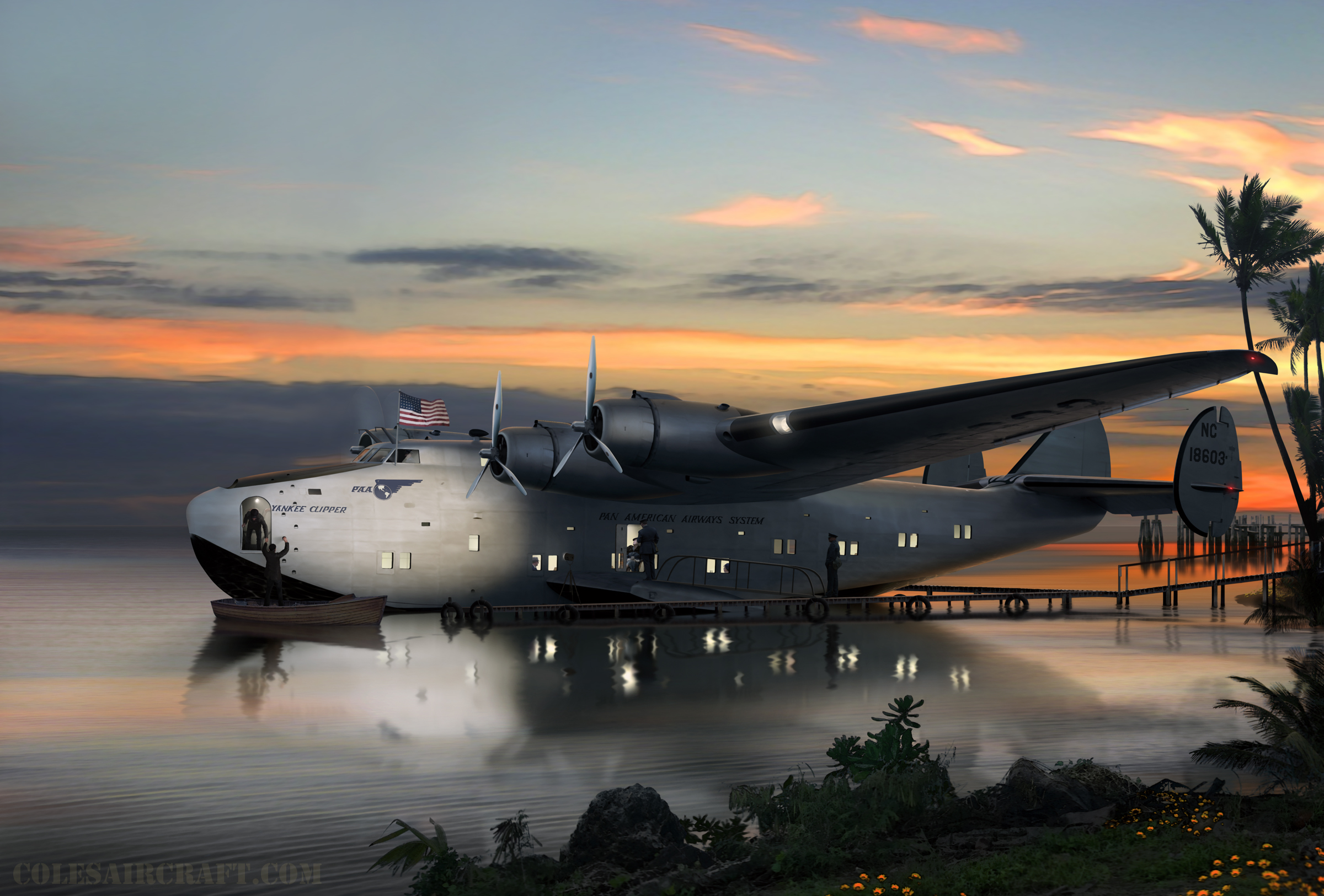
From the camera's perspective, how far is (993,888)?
4.89 metres

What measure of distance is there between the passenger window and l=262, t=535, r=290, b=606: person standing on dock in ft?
0.65

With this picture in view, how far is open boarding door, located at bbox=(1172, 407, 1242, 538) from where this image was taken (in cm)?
2044

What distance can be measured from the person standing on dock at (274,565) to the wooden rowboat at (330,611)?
14.8 inches

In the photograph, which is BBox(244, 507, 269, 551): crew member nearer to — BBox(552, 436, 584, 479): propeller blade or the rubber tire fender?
BBox(552, 436, 584, 479): propeller blade

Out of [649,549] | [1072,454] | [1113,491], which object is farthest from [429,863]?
[1072,454]

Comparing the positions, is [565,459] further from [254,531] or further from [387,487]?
[254,531]

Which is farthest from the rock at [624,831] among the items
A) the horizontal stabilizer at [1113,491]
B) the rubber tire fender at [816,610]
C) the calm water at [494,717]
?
the horizontal stabilizer at [1113,491]

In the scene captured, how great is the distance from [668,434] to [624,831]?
10.3 m

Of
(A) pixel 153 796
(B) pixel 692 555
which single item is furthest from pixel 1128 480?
(A) pixel 153 796

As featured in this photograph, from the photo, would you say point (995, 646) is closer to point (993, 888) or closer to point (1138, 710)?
point (1138, 710)

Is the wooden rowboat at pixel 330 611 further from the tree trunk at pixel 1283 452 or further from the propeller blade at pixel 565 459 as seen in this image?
the tree trunk at pixel 1283 452

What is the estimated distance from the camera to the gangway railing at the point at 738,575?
19984mm

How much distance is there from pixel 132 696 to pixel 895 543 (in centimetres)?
1549

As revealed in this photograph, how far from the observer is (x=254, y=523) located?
17938 mm
